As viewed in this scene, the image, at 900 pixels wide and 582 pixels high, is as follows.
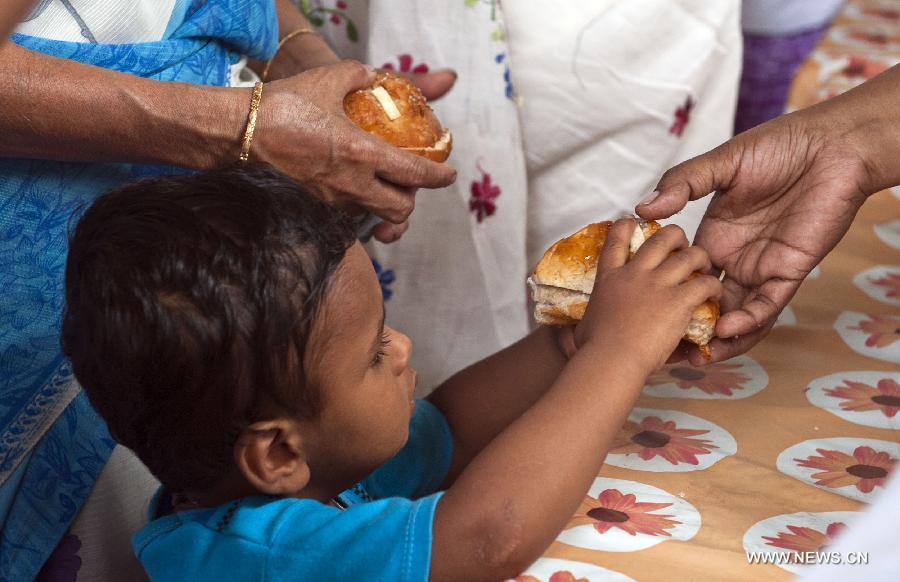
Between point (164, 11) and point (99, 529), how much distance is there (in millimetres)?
691

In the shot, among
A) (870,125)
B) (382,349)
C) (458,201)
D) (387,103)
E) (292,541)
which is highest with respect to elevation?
(870,125)

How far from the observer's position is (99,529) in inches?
50.9

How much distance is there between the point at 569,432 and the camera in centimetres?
91

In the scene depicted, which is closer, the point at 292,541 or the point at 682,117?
the point at 292,541

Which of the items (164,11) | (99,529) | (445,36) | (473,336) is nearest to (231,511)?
(99,529)

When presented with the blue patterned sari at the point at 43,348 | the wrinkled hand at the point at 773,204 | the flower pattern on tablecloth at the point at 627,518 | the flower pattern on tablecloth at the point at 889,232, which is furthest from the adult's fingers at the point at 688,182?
the blue patterned sari at the point at 43,348

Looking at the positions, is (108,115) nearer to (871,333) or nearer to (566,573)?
(566,573)

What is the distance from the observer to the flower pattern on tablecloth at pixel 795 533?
0.90 meters

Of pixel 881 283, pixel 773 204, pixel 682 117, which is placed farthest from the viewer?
pixel 682 117

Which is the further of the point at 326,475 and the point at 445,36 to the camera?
the point at 445,36

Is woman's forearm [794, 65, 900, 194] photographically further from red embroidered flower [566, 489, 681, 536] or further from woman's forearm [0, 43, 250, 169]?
woman's forearm [0, 43, 250, 169]

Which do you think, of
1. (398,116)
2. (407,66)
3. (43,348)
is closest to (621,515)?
(398,116)

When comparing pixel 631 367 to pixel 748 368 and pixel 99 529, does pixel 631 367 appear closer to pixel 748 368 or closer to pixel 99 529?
pixel 748 368

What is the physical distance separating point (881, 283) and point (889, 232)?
199 millimetres
